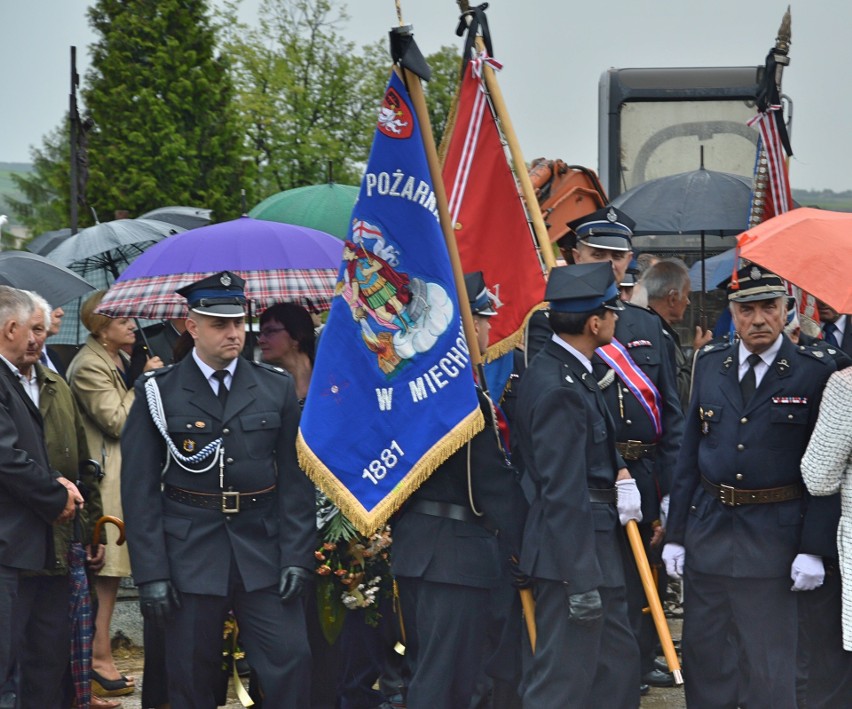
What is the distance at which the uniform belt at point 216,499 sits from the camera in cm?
595

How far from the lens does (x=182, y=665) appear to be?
589 cm

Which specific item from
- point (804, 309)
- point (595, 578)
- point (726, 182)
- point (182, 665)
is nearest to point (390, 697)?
point (182, 665)

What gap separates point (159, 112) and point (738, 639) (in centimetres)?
1738

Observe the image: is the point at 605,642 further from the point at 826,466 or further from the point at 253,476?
the point at 253,476

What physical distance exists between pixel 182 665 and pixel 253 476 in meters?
0.82

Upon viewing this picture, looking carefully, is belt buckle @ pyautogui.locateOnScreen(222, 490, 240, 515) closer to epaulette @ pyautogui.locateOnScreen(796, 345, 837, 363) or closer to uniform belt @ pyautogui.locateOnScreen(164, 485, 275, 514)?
uniform belt @ pyautogui.locateOnScreen(164, 485, 275, 514)

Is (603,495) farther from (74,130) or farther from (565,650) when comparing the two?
(74,130)

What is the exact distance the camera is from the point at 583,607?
549cm

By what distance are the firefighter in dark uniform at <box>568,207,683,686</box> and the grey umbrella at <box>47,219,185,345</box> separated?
338 centimetres

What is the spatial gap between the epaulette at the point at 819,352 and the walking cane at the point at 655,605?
1011mm


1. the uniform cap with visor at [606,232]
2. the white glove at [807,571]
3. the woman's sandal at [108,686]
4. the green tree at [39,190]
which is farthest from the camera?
the green tree at [39,190]

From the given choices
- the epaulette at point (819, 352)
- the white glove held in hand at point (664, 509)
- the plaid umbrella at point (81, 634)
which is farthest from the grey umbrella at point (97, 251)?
the epaulette at point (819, 352)

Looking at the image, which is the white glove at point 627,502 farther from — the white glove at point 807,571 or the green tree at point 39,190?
the green tree at point 39,190

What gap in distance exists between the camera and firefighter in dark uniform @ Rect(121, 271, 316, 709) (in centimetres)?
588
